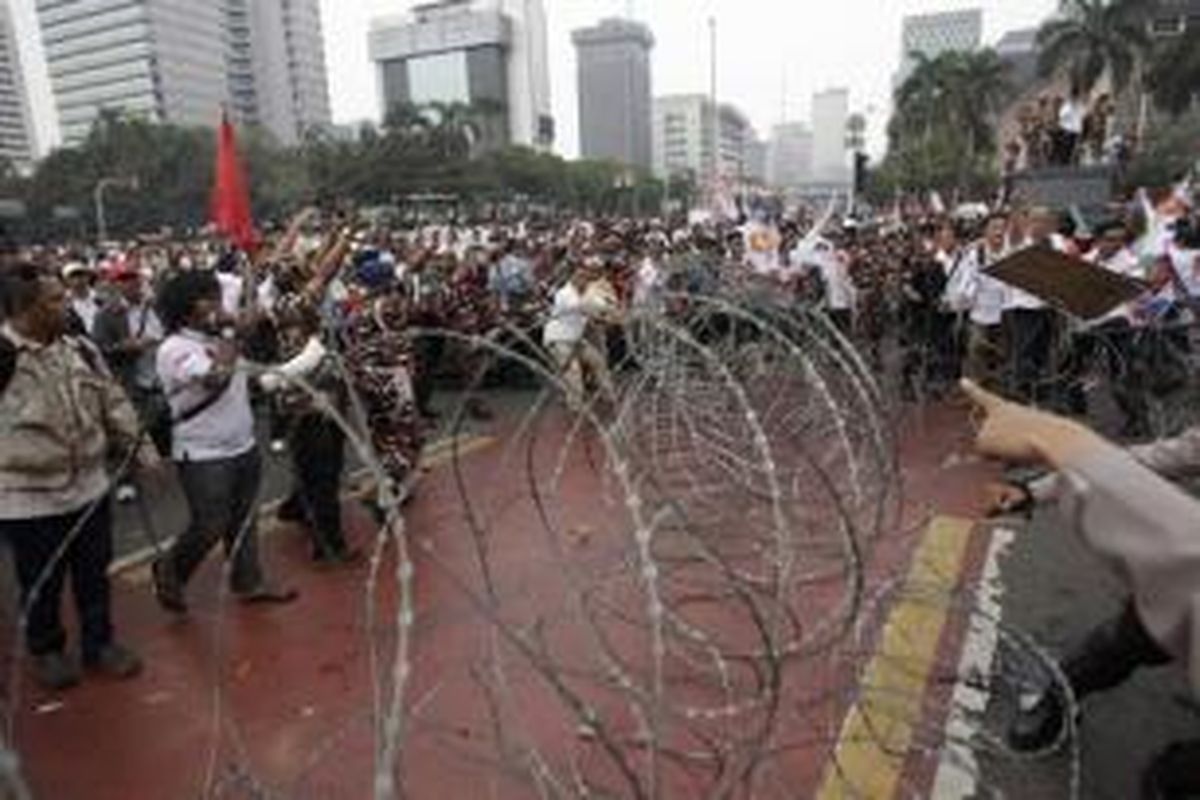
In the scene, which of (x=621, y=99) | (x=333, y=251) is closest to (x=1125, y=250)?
(x=333, y=251)

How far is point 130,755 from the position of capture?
4.80 m

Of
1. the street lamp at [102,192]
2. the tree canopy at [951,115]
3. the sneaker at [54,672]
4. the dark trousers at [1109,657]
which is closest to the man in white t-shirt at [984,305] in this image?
the dark trousers at [1109,657]

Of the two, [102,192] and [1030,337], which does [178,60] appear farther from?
[1030,337]

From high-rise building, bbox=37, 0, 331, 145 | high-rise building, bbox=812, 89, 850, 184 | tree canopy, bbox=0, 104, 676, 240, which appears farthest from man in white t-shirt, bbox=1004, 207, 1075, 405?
high-rise building, bbox=812, 89, 850, 184

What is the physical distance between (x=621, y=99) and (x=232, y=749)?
152 m

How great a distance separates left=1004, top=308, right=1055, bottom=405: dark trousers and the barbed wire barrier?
3.87m

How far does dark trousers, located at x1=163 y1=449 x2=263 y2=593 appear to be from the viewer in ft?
19.5

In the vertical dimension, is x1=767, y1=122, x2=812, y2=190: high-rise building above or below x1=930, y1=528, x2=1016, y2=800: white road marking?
below

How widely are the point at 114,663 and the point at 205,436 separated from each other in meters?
1.11

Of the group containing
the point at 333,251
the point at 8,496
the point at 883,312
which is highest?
the point at 333,251

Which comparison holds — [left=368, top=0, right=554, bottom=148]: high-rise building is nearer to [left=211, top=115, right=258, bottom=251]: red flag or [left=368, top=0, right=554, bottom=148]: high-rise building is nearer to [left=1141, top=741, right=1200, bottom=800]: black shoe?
[left=211, top=115, right=258, bottom=251]: red flag

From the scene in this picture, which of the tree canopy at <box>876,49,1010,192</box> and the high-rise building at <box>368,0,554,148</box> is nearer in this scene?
the tree canopy at <box>876,49,1010,192</box>

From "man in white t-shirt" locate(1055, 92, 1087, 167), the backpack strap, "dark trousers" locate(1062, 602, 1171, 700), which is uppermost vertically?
"man in white t-shirt" locate(1055, 92, 1087, 167)

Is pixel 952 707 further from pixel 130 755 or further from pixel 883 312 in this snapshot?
A: pixel 883 312
